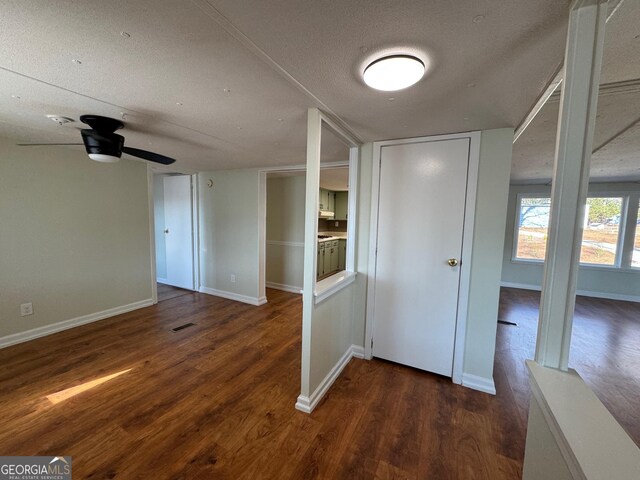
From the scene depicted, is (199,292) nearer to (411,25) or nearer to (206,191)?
(206,191)

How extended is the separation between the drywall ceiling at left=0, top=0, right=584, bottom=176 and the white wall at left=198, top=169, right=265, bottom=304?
1.98 meters

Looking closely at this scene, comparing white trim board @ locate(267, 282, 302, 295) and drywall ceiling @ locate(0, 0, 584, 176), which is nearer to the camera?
drywall ceiling @ locate(0, 0, 584, 176)

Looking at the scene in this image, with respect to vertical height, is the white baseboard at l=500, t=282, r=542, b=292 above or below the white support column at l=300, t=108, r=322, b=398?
below

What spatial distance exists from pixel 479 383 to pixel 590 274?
4.75 metres

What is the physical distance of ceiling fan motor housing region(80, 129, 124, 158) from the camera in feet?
6.15

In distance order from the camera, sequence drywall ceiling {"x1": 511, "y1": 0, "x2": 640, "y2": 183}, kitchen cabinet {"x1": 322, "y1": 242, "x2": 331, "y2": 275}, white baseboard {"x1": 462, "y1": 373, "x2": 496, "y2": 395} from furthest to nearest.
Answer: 1. kitchen cabinet {"x1": 322, "y1": 242, "x2": 331, "y2": 275}
2. white baseboard {"x1": 462, "y1": 373, "x2": 496, "y2": 395}
3. drywall ceiling {"x1": 511, "y1": 0, "x2": 640, "y2": 183}

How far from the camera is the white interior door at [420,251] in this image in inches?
84.9

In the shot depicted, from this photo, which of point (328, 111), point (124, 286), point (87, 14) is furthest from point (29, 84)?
point (124, 286)

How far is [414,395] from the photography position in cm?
203

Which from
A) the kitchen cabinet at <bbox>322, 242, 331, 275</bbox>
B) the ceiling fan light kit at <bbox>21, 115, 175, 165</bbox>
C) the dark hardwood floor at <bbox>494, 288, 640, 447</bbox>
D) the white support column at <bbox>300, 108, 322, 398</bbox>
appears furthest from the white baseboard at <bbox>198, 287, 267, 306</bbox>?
the dark hardwood floor at <bbox>494, 288, 640, 447</bbox>

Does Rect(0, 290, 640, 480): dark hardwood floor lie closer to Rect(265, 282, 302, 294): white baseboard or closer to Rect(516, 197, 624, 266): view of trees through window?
Rect(265, 282, 302, 294): white baseboard

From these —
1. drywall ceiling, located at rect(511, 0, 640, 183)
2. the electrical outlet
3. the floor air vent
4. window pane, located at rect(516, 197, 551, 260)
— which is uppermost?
drywall ceiling, located at rect(511, 0, 640, 183)

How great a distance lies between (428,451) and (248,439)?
3.64 ft

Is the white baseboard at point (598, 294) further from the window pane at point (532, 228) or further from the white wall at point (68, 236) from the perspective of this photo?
the white wall at point (68, 236)
